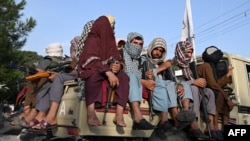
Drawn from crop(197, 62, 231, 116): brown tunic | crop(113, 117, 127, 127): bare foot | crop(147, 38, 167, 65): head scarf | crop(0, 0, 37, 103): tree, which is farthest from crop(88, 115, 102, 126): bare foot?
crop(0, 0, 37, 103): tree

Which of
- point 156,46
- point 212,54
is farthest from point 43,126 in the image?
point 212,54

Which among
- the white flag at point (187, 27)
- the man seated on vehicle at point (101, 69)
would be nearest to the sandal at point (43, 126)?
the man seated on vehicle at point (101, 69)

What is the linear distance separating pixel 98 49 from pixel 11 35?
12.2 metres

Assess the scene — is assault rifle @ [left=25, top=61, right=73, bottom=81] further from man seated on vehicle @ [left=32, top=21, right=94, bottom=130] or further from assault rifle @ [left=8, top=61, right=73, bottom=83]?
man seated on vehicle @ [left=32, top=21, right=94, bottom=130]

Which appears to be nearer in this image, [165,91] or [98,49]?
[98,49]

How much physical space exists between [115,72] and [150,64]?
37.5 inches

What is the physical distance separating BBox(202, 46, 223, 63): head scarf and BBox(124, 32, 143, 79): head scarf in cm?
134

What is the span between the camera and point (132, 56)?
5363 millimetres

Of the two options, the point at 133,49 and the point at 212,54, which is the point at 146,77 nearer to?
the point at 133,49

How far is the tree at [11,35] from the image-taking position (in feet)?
50.5

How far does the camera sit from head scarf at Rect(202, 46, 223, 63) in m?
6.16

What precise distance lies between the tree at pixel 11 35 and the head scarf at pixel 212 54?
10.5 metres

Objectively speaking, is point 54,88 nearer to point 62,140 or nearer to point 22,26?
point 62,140

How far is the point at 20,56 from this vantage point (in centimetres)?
1620
